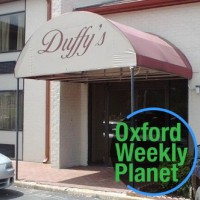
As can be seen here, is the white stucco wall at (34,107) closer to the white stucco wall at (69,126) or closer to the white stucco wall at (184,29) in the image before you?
the white stucco wall at (69,126)

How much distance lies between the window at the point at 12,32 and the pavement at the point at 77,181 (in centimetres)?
420

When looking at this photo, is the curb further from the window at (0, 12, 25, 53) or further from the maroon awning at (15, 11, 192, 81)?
the window at (0, 12, 25, 53)

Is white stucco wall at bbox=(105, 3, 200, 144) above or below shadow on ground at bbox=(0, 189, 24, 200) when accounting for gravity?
above

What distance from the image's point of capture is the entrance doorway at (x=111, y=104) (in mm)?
11727

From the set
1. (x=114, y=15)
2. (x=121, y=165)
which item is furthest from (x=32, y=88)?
(x=121, y=165)

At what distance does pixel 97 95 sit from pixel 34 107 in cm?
222

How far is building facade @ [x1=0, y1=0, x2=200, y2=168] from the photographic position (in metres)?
10.9

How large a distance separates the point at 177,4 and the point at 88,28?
3060 mm

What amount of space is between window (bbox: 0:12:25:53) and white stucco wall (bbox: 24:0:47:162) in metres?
0.43

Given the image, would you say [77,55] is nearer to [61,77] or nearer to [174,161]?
[61,77]

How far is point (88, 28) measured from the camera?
9.20 meters

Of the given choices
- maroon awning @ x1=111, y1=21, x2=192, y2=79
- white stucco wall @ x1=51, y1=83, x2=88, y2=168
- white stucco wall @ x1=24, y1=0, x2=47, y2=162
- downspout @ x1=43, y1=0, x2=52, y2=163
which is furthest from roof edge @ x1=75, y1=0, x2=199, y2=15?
white stucco wall @ x1=51, y1=83, x2=88, y2=168

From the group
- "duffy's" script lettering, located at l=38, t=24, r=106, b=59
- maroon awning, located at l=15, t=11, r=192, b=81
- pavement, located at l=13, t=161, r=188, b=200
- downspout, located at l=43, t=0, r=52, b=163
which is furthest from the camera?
downspout, located at l=43, t=0, r=52, b=163

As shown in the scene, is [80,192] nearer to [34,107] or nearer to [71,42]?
[71,42]
